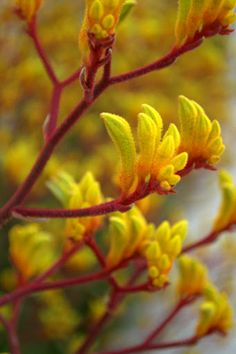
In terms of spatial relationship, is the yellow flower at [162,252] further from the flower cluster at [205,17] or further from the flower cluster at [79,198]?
the flower cluster at [205,17]

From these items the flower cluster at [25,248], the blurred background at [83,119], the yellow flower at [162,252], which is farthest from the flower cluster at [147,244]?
the blurred background at [83,119]

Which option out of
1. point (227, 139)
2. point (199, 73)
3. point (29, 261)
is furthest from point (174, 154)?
point (227, 139)

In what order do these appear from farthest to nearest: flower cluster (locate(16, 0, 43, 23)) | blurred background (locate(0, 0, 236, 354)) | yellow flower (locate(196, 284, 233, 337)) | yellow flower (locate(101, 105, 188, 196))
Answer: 1. blurred background (locate(0, 0, 236, 354))
2. yellow flower (locate(196, 284, 233, 337))
3. flower cluster (locate(16, 0, 43, 23))
4. yellow flower (locate(101, 105, 188, 196))

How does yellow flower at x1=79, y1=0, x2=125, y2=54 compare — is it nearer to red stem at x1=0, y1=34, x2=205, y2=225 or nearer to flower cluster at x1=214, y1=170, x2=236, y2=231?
red stem at x1=0, y1=34, x2=205, y2=225

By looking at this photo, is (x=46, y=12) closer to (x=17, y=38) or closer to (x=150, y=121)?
(x=17, y=38)

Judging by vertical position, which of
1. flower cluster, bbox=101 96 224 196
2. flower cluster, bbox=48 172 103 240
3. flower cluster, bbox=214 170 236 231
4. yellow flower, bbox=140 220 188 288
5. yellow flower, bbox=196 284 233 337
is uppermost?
flower cluster, bbox=101 96 224 196

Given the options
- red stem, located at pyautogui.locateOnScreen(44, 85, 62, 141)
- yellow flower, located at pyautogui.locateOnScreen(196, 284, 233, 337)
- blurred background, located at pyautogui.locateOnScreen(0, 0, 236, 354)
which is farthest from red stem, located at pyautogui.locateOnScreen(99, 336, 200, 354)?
blurred background, located at pyautogui.locateOnScreen(0, 0, 236, 354)

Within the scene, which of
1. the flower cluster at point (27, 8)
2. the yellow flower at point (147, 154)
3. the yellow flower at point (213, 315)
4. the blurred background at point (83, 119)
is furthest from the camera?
the blurred background at point (83, 119)
